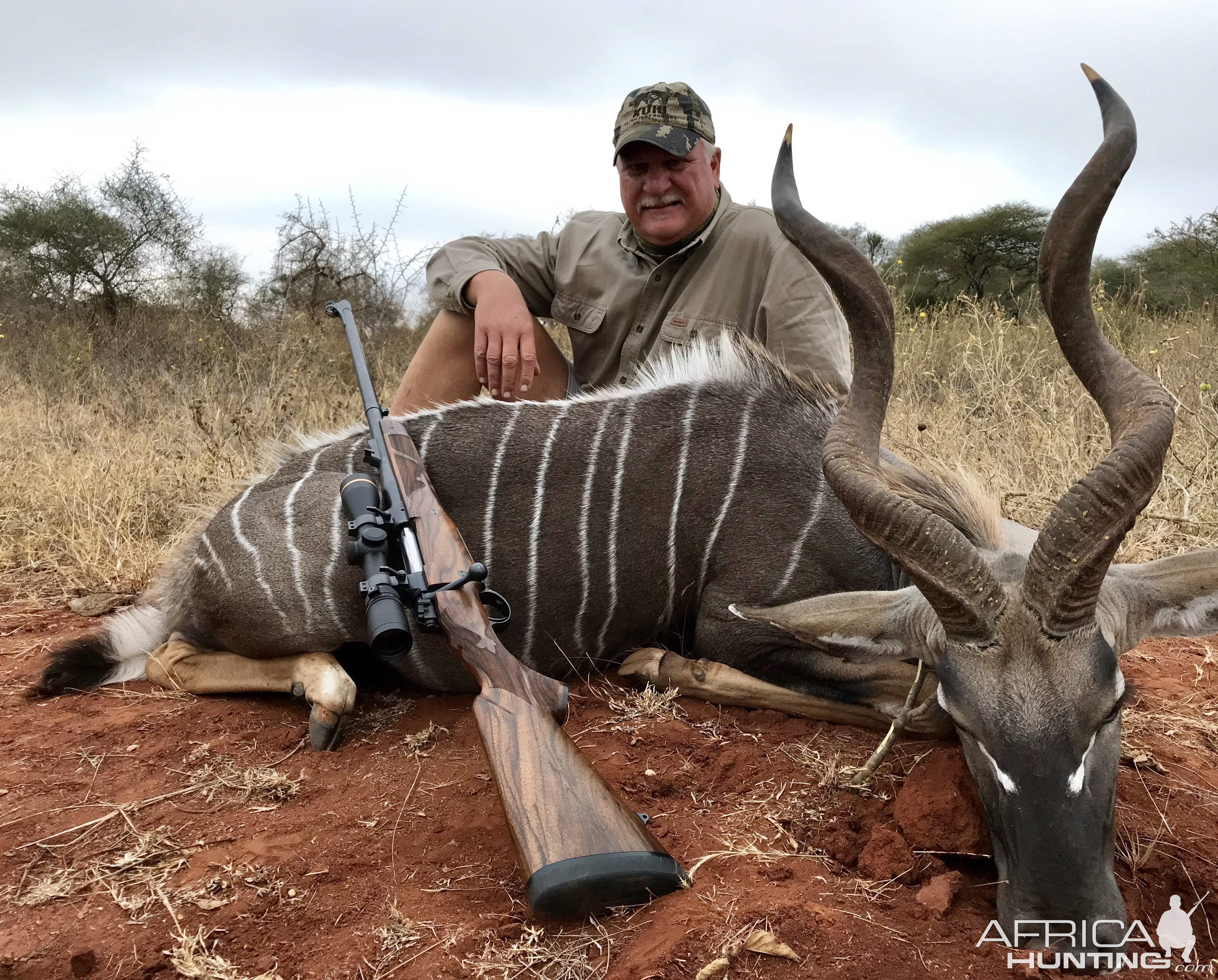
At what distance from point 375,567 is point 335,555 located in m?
0.55

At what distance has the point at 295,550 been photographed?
123 inches

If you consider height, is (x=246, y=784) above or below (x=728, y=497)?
below

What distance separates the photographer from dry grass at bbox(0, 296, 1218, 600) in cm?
430

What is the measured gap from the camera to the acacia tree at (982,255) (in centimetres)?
1366

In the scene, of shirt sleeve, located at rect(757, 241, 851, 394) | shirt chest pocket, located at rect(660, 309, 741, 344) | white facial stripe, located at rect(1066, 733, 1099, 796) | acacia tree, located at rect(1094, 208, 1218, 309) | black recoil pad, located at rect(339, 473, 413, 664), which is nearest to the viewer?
white facial stripe, located at rect(1066, 733, 1099, 796)

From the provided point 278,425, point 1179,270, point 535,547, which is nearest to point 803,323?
point 535,547

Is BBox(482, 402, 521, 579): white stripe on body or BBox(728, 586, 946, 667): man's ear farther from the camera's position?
BBox(482, 402, 521, 579): white stripe on body

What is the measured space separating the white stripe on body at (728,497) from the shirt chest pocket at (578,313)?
4.31 feet

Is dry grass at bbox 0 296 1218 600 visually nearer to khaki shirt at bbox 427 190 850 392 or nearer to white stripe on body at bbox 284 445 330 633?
khaki shirt at bbox 427 190 850 392

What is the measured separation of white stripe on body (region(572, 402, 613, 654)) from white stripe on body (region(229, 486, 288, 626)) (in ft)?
3.08

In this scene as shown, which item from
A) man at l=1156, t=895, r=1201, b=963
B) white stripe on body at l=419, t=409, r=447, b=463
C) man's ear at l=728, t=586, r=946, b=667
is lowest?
man at l=1156, t=895, r=1201, b=963

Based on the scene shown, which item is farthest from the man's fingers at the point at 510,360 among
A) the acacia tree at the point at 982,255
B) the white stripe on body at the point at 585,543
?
the acacia tree at the point at 982,255

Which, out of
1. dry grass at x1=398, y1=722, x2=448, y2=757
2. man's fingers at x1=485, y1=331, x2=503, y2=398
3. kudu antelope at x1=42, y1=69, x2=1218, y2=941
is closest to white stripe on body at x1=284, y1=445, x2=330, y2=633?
kudu antelope at x1=42, y1=69, x2=1218, y2=941

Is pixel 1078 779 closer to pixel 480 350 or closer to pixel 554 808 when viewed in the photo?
pixel 554 808
